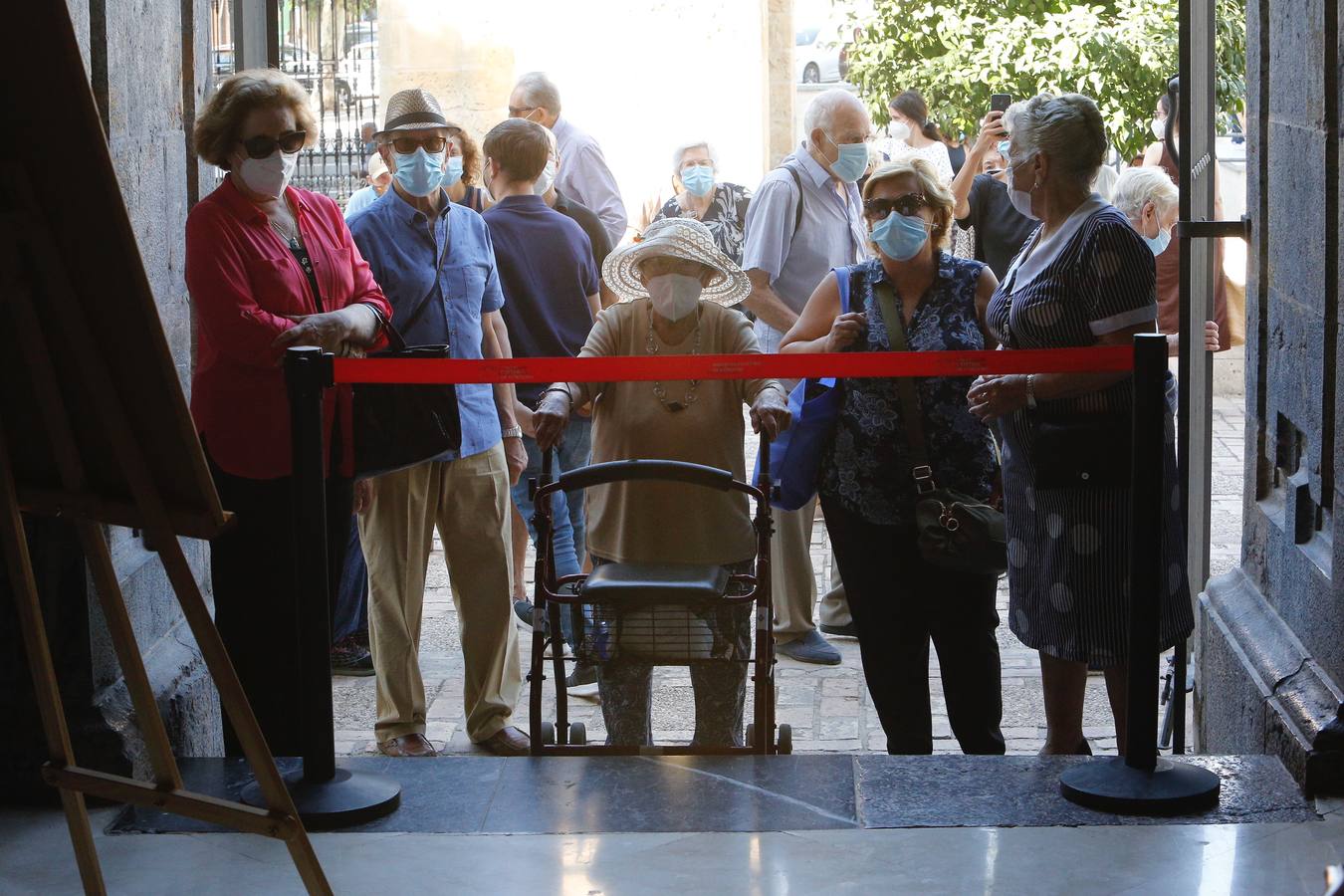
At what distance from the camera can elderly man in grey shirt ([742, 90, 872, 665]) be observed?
6.63 meters

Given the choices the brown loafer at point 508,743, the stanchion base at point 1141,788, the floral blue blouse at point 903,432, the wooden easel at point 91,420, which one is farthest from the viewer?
the brown loafer at point 508,743

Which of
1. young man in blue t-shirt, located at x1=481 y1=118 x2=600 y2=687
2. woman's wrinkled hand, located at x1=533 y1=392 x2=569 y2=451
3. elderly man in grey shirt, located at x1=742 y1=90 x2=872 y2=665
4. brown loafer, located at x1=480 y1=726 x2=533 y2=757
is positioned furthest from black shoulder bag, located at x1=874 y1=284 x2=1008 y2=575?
young man in blue t-shirt, located at x1=481 y1=118 x2=600 y2=687

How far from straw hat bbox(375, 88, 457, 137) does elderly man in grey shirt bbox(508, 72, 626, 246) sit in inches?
107

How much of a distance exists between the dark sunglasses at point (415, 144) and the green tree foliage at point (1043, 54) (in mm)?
6781

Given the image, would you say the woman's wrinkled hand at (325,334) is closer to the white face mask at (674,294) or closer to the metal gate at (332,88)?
the white face mask at (674,294)

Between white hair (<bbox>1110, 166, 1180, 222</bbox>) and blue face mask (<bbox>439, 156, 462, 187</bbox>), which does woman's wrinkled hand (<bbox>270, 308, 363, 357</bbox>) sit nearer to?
blue face mask (<bbox>439, 156, 462, 187</bbox>)

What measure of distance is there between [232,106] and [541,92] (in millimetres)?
4170

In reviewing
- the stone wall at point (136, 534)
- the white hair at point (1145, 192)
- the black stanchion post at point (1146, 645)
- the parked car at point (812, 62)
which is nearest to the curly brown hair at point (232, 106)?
the stone wall at point (136, 534)

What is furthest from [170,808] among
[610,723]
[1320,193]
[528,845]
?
[1320,193]

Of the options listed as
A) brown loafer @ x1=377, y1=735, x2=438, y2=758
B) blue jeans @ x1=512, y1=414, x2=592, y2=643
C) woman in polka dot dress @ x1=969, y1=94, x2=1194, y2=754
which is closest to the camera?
woman in polka dot dress @ x1=969, y1=94, x2=1194, y2=754

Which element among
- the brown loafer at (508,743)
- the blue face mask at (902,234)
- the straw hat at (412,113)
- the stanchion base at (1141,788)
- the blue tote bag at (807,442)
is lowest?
the brown loafer at (508,743)

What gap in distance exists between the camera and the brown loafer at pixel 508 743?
534cm

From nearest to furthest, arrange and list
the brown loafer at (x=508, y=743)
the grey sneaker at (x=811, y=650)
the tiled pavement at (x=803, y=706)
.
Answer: the brown loafer at (x=508, y=743) < the tiled pavement at (x=803, y=706) < the grey sneaker at (x=811, y=650)

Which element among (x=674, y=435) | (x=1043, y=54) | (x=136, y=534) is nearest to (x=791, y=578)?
(x=674, y=435)
